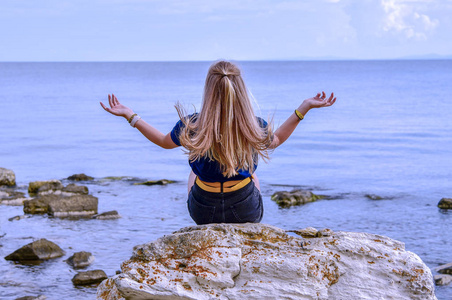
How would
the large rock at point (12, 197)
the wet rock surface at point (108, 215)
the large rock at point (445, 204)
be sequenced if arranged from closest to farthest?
1. the wet rock surface at point (108, 215)
2. the large rock at point (12, 197)
3. the large rock at point (445, 204)

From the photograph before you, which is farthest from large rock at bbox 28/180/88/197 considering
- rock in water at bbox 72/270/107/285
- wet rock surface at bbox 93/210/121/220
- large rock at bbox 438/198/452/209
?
large rock at bbox 438/198/452/209

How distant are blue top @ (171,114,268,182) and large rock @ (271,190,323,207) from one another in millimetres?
8324

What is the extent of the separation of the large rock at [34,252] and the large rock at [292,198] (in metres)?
5.76

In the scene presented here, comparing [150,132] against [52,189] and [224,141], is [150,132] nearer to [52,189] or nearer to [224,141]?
[224,141]

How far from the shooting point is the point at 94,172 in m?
18.9

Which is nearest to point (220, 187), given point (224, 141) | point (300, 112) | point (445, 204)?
point (224, 141)

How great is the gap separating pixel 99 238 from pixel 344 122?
2629cm

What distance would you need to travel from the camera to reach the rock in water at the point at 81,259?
29.6 ft

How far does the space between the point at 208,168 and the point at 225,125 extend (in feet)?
1.53

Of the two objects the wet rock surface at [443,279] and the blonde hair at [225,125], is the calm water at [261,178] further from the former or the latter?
the blonde hair at [225,125]

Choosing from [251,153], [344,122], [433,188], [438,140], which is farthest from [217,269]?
[344,122]

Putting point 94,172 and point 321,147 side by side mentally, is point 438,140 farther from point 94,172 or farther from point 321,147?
point 94,172

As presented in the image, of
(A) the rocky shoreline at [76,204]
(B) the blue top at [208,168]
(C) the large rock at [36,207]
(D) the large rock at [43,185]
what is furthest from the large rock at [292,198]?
(B) the blue top at [208,168]

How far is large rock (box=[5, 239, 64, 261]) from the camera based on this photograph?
30.0ft
